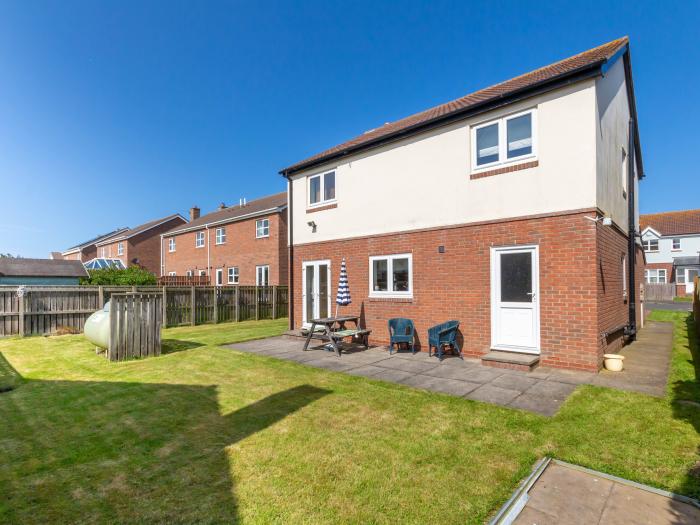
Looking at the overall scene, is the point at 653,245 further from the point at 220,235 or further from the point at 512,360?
the point at 220,235

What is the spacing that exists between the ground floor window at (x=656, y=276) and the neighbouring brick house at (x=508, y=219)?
1605 inches

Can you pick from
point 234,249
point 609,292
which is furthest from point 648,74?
point 234,249

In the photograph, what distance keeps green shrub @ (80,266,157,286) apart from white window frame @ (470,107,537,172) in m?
19.0

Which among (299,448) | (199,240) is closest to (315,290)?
(299,448)

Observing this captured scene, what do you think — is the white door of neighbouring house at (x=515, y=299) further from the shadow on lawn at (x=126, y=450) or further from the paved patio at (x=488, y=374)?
the shadow on lawn at (x=126, y=450)

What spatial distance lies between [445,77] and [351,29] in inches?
177

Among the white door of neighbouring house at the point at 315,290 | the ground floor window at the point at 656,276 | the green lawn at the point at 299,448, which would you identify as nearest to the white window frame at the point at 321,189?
the white door of neighbouring house at the point at 315,290

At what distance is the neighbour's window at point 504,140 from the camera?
25.9ft

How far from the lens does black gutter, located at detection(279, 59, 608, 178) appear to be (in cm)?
695

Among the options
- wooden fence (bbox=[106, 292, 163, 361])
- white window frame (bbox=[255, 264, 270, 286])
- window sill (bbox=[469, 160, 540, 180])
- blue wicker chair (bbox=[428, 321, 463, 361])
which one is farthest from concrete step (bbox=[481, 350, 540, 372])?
white window frame (bbox=[255, 264, 270, 286])

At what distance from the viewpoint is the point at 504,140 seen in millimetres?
8203

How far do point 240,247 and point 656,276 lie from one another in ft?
155

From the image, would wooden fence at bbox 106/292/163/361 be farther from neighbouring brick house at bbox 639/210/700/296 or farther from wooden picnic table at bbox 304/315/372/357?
neighbouring brick house at bbox 639/210/700/296

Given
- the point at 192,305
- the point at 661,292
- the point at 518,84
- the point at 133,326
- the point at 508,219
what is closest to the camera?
the point at 508,219
